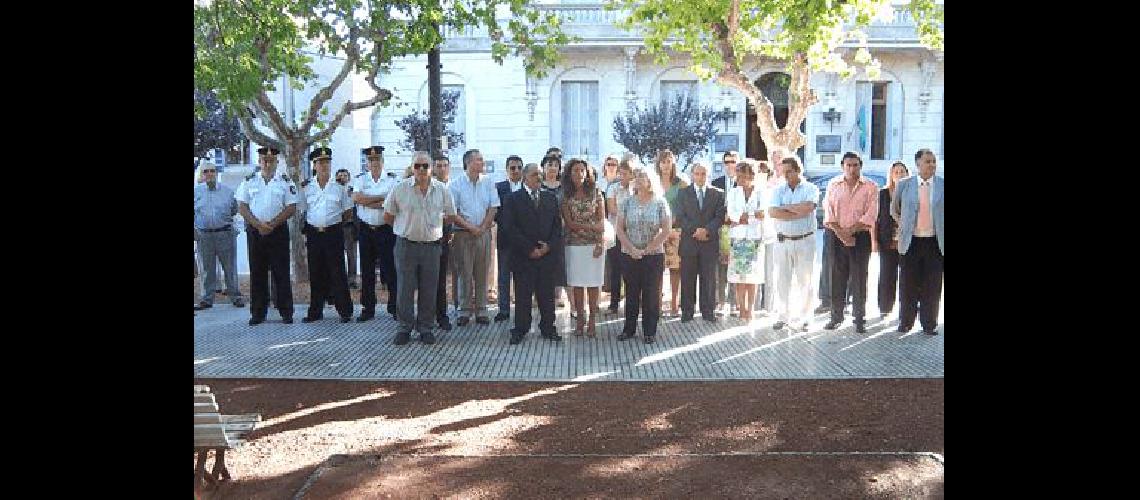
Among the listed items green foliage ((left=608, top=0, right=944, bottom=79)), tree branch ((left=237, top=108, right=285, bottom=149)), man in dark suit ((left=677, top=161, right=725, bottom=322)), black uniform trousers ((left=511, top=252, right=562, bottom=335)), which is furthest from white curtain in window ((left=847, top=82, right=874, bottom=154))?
black uniform trousers ((left=511, top=252, right=562, bottom=335))

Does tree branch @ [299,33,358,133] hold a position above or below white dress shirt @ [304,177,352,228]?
above

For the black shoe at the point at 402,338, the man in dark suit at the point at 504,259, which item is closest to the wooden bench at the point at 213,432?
the black shoe at the point at 402,338

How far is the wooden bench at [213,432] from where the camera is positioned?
5.12m

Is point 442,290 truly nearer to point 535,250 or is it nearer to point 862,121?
point 535,250

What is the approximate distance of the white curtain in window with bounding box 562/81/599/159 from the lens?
3042 centimetres

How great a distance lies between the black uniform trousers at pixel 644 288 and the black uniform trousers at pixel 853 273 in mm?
→ 2079

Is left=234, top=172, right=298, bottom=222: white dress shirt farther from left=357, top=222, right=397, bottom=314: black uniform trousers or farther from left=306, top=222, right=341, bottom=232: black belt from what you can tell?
left=357, top=222, right=397, bottom=314: black uniform trousers

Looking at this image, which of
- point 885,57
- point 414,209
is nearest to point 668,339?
point 414,209

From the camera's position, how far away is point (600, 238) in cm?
1059

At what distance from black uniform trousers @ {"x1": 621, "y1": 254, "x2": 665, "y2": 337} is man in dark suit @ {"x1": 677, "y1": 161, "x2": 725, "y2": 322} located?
3.56ft

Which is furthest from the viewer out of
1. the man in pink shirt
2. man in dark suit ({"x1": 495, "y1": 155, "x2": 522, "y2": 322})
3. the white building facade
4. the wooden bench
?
the white building facade
